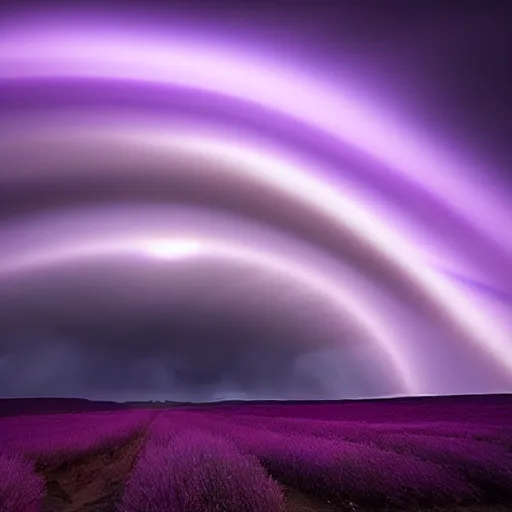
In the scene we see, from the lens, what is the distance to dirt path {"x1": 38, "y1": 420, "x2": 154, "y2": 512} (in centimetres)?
707

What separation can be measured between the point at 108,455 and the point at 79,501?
6.24 metres

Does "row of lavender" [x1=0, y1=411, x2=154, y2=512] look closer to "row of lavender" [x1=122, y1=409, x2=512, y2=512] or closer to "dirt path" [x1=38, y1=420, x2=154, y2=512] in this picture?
"dirt path" [x1=38, y1=420, x2=154, y2=512]

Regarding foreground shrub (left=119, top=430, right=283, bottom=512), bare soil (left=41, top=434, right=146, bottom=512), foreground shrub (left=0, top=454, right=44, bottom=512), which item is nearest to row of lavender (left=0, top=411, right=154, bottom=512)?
foreground shrub (left=0, top=454, right=44, bottom=512)

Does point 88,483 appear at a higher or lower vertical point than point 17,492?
higher

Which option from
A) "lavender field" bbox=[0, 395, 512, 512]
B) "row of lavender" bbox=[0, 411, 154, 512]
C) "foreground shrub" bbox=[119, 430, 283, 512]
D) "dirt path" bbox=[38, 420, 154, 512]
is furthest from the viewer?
"dirt path" bbox=[38, 420, 154, 512]

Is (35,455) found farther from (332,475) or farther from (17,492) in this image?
(332,475)

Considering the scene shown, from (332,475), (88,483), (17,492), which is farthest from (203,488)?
Answer: (88,483)

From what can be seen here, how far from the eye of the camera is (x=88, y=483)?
30.9 ft

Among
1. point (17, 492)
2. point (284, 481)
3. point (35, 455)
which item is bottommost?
point (17, 492)

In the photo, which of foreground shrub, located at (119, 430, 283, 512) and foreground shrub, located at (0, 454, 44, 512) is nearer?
foreground shrub, located at (119, 430, 283, 512)

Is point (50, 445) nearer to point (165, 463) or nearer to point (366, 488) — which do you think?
point (165, 463)

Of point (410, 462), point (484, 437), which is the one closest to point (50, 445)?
point (410, 462)

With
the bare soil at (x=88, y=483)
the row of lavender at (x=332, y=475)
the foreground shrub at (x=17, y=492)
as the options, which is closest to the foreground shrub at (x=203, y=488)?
the row of lavender at (x=332, y=475)

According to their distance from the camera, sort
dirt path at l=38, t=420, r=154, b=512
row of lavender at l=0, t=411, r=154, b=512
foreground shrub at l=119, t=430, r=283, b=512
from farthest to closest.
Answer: dirt path at l=38, t=420, r=154, b=512, row of lavender at l=0, t=411, r=154, b=512, foreground shrub at l=119, t=430, r=283, b=512
